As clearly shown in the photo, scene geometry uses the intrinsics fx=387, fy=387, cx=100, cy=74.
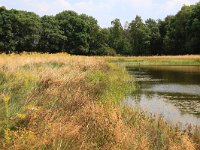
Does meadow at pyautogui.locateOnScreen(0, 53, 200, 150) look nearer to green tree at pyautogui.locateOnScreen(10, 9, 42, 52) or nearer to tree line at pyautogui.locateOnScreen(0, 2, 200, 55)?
tree line at pyautogui.locateOnScreen(0, 2, 200, 55)

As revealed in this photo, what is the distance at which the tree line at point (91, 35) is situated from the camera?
77438mm

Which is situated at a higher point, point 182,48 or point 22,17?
point 22,17

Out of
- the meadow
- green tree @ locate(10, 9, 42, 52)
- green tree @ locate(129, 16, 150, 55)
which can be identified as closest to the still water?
the meadow

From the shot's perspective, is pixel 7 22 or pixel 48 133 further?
pixel 7 22

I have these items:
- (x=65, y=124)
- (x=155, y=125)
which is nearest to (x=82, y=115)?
(x=65, y=124)

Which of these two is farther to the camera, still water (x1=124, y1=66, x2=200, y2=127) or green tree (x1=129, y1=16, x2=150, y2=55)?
green tree (x1=129, y1=16, x2=150, y2=55)

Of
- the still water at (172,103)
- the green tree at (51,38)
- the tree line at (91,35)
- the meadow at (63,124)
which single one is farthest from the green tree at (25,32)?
the meadow at (63,124)

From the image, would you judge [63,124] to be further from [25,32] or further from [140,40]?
[140,40]

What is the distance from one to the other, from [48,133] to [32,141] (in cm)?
54

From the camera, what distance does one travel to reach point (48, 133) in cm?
661

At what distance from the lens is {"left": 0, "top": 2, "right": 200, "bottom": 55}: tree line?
77438 millimetres

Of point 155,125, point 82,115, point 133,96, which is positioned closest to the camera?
point 82,115

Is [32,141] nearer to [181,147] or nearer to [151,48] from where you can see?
[181,147]

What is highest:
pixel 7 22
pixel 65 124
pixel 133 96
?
pixel 7 22
